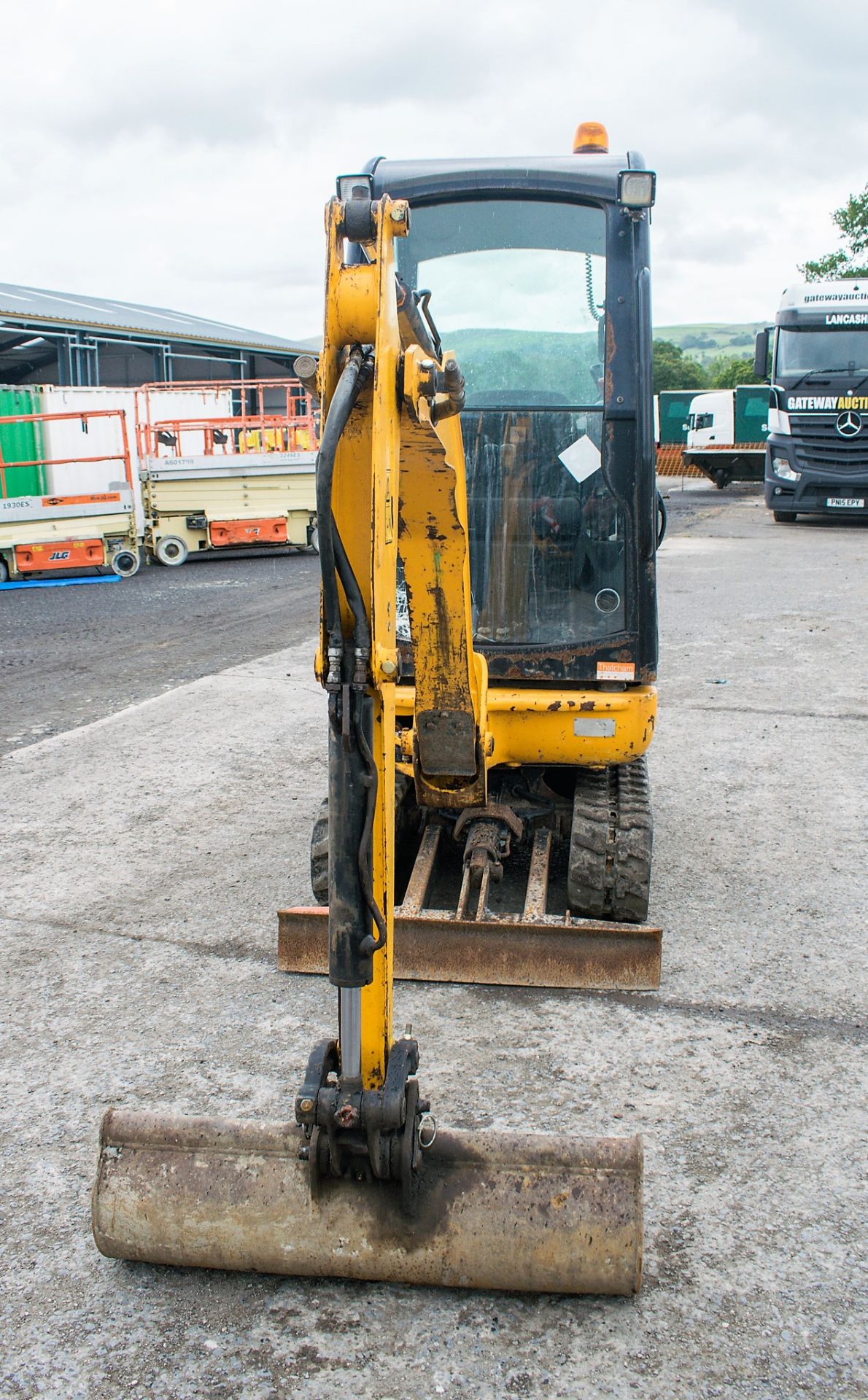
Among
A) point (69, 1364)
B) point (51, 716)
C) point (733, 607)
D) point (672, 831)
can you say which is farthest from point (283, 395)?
point (69, 1364)

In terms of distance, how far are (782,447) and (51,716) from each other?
14294mm

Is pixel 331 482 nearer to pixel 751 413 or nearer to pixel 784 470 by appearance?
pixel 784 470

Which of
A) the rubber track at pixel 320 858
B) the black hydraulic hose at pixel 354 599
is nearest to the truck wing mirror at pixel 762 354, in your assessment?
the rubber track at pixel 320 858

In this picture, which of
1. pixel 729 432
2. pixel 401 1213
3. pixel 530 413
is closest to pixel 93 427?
pixel 729 432

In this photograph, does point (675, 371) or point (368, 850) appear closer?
point (368, 850)

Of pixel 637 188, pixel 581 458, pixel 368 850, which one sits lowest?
pixel 368 850

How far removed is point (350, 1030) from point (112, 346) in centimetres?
2945

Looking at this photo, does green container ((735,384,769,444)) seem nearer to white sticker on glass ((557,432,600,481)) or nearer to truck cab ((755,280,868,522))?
truck cab ((755,280,868,522))

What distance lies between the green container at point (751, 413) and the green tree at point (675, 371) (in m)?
34.4

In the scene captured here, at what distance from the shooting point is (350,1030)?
99.9 inches

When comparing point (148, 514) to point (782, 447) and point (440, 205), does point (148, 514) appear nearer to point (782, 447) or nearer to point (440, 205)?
point (782, 447)

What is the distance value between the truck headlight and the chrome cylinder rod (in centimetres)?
1824

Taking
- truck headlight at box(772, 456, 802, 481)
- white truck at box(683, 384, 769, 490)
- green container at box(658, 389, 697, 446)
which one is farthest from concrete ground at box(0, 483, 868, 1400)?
green container at box(658, 389, 697, 446)

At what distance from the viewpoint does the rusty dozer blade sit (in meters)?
4.02
